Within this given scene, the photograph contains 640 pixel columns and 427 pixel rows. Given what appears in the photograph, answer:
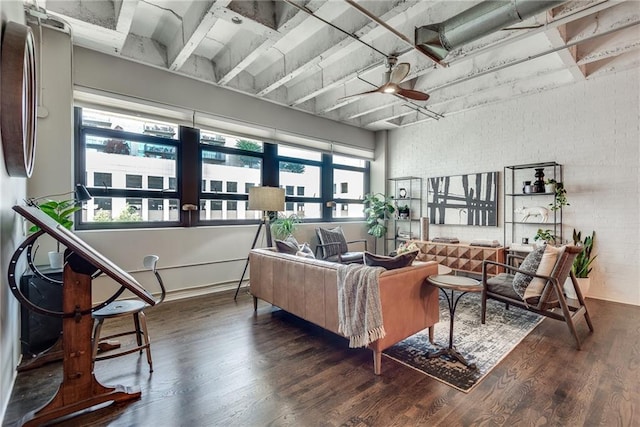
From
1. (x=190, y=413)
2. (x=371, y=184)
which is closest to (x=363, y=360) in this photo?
(x=190, y=413)

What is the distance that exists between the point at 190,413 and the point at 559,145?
Result: 221 inches

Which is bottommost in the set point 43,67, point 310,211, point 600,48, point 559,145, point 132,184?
point 310,211

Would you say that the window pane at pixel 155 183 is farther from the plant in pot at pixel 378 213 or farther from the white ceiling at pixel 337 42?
the plant in pot at pixel 378 213

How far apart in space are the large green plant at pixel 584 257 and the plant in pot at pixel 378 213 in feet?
10.1

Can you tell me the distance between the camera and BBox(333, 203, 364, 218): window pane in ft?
21.4

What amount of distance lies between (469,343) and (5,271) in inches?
141

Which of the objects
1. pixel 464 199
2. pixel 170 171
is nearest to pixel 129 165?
pixel 170 171

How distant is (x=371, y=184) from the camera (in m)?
7.10

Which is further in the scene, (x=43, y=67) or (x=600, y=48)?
(x=600, y=48)

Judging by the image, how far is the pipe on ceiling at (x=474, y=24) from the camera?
2.17 meters

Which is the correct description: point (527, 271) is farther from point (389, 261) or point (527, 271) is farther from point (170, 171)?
point (170, 171)

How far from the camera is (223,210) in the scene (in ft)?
15.6

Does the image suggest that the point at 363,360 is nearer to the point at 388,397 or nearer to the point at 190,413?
the point at 388,397

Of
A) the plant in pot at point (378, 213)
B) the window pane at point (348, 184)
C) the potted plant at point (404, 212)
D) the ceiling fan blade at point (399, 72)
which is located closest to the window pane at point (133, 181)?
the ceiling fan blade at point (399, 72)
